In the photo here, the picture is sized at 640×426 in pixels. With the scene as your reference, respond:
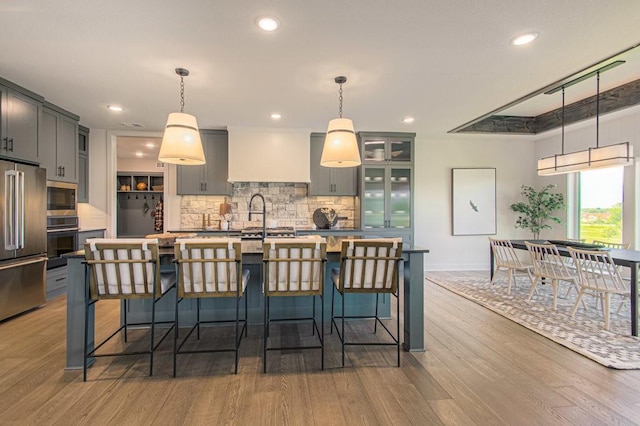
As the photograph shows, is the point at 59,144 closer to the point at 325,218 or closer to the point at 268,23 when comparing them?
the point at 268,23

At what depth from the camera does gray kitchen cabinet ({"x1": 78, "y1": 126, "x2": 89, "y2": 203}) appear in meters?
5.10

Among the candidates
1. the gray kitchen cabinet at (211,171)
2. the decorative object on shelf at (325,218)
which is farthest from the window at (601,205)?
the gray kitchen cabinet at (211,171)

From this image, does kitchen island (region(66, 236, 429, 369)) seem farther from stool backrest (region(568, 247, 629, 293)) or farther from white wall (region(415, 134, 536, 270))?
white wall (region(415, 134, 536, 270))

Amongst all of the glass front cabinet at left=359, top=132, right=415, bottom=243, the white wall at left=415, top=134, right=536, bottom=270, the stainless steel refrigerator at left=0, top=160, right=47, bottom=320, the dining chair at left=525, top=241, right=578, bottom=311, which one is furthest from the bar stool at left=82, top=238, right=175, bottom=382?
the white wall at left=415, top=134, right=536, bottom=270

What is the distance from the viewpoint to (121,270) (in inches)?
86.4

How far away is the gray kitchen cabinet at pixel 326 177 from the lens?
18.4 ft

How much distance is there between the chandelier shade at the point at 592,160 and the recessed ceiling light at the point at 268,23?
12.4 ft

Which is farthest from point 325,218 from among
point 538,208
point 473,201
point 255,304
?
point 538,208

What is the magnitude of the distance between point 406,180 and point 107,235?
538 cm

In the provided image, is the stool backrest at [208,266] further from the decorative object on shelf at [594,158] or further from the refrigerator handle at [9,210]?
the decorative object on shelf at [594,158]

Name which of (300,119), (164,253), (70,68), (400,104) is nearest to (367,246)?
(164,253)

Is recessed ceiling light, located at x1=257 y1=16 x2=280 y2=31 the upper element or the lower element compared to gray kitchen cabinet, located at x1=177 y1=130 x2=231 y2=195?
upper

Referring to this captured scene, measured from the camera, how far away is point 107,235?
17.5ft

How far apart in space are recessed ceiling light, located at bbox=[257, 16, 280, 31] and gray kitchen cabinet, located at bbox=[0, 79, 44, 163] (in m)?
3.16
